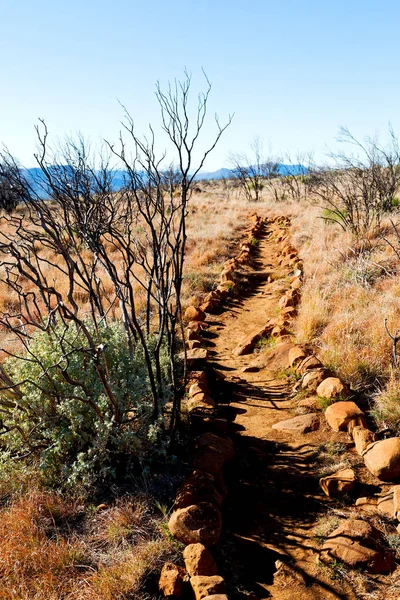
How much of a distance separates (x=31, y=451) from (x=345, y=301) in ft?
12.8

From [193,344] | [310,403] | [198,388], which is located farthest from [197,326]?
[310,403]

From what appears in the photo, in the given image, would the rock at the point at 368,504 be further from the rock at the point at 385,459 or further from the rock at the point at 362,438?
the rock at the point at 362,438

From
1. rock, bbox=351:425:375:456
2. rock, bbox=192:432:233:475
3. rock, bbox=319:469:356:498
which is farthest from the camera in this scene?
rock, bbox=351:425:375:456

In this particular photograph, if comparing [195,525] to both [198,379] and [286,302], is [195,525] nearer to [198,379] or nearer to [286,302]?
[198,379]

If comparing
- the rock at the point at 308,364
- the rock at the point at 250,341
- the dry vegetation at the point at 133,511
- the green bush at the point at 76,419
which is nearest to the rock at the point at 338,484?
the dry vegetation at the point at 133,511

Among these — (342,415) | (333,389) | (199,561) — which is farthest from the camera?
(333,389)

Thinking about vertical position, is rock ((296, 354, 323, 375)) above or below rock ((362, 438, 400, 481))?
above

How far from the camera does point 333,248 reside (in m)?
8.36

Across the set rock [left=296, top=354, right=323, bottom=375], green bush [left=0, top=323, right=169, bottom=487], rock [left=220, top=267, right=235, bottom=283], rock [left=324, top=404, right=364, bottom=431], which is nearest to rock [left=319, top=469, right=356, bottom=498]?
rock [left=324, top=404, right=364, bottom=431]

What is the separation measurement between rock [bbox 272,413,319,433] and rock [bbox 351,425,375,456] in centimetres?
40

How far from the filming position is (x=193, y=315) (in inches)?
263

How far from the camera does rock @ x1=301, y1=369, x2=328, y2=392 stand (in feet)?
14.0

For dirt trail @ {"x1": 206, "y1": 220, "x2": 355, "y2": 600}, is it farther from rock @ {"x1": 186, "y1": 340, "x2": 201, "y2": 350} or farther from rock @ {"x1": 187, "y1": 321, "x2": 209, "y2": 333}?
rock @ {"x1": 187, "y1": 321, "x2": 209, "y2": 333}

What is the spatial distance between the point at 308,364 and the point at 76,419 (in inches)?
91.3
